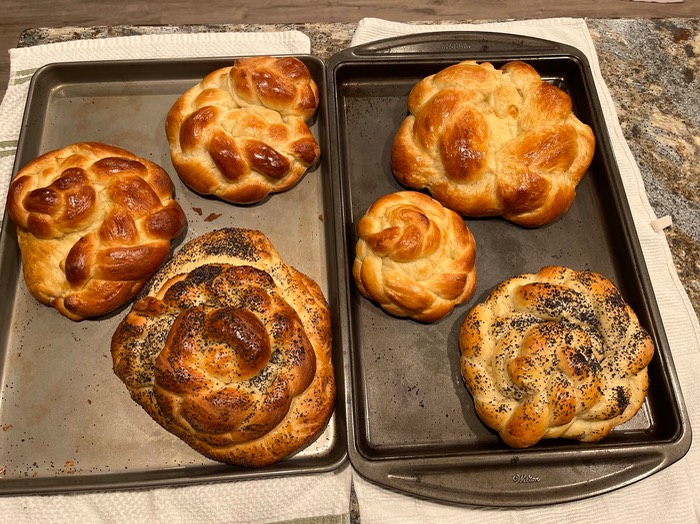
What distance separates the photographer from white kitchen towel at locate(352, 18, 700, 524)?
1853 millimetres

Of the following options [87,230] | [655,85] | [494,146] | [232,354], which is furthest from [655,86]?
[87,230]

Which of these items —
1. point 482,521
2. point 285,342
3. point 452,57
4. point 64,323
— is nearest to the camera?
point 285,342

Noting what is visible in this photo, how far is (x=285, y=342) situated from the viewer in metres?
1.72

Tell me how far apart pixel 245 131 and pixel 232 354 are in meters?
0.91

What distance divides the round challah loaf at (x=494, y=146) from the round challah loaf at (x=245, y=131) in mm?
436

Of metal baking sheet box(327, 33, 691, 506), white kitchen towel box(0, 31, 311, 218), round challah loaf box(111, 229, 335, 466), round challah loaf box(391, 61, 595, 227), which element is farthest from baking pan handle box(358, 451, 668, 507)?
white kitchen towel box(0, 31, 311, 218)

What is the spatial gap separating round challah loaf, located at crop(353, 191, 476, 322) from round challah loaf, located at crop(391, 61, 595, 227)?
0.16 metres

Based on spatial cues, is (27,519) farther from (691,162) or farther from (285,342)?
(691,162)

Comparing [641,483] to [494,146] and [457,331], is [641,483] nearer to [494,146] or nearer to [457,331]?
[457,331]

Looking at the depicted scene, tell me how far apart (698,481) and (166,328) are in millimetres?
2029

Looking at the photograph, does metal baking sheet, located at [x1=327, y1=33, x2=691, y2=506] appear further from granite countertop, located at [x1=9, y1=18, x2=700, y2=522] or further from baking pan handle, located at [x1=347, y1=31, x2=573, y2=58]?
granite countertop, located at [x1=9, y1=18, x2=700, y2=522]

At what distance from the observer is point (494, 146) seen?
208 centimetres

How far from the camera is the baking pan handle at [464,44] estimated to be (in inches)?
94.0

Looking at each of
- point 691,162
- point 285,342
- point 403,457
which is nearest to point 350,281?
point 285,342
